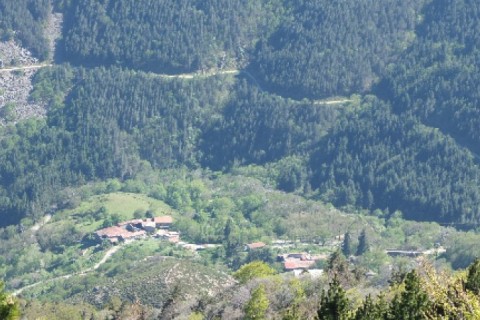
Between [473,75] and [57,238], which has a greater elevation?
[473,75]

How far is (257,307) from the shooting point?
8588cm

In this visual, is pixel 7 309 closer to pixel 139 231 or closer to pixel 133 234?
pixel 133 234

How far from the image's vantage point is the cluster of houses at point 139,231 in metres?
164

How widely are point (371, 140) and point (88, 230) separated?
46961mm

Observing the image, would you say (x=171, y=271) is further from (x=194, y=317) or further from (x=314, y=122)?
(x=314, y=122)

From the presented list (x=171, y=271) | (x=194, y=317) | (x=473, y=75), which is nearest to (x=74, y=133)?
(x=473, y=75)

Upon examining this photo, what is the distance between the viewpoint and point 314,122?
196750mm

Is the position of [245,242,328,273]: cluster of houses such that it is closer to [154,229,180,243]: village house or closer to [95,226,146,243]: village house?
[154,229,180,243]: village house

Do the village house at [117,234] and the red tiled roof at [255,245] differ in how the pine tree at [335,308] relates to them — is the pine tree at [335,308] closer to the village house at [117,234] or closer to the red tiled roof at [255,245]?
the red tiled roof at [255,245]

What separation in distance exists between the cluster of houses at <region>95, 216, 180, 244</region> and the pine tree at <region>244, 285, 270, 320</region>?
253ft

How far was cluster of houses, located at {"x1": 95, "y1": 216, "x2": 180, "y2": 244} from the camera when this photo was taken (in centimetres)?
16362

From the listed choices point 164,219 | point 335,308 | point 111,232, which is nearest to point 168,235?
point 164,219

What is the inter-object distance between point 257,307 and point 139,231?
3228 inches

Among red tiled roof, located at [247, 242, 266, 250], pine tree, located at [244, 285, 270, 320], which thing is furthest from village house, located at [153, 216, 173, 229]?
pine tree, located at [244, 285, 270, 320]
